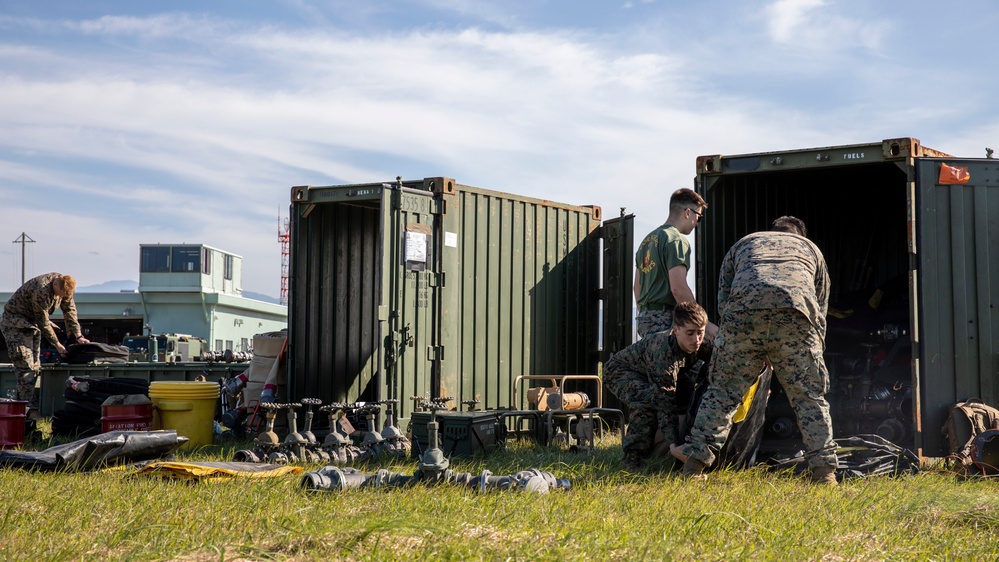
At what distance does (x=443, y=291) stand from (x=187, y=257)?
26661mm

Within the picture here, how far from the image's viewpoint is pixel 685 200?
749 centimetres

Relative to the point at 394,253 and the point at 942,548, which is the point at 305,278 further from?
the point at 942,548

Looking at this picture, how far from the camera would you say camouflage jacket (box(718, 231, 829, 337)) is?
5895 millimetres

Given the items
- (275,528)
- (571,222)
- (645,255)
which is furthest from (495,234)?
(275,528)

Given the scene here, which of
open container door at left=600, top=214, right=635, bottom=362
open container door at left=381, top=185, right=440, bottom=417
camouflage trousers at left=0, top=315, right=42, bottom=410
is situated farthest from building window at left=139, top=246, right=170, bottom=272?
open container door at left=381, top=185, right=440, bottom=417

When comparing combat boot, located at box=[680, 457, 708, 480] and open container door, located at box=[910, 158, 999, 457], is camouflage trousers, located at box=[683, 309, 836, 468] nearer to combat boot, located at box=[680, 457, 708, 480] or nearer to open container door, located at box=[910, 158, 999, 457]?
combat boot, located at box=[680, 457, 708, 480]

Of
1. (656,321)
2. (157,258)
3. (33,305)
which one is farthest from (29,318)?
(157,258)

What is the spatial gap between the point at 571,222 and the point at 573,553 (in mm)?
7826

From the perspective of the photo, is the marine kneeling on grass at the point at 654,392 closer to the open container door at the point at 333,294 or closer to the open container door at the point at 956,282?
the open container door at the point at 956,282

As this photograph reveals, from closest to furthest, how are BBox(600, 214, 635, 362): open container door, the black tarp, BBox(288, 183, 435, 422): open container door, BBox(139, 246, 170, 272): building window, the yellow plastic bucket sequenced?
the black tarp < the yellow plastic bucket < BBox(288, 183, 435, 422): open container door < BBox(600, 214, 635, 362): open container door < BBox(139, 246, 170, 272): building window

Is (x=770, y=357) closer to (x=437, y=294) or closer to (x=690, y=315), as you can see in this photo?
(x=690, y=315)

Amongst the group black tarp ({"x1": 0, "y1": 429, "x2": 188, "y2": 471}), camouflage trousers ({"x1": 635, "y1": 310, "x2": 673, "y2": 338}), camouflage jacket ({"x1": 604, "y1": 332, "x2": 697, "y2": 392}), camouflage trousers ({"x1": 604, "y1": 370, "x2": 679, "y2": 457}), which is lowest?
black tarp ({"x1": 0, "y1": 429, "x2": 188, "y2": 471})

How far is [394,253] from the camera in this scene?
30.1 feet

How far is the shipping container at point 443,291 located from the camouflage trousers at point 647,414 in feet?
9.71
